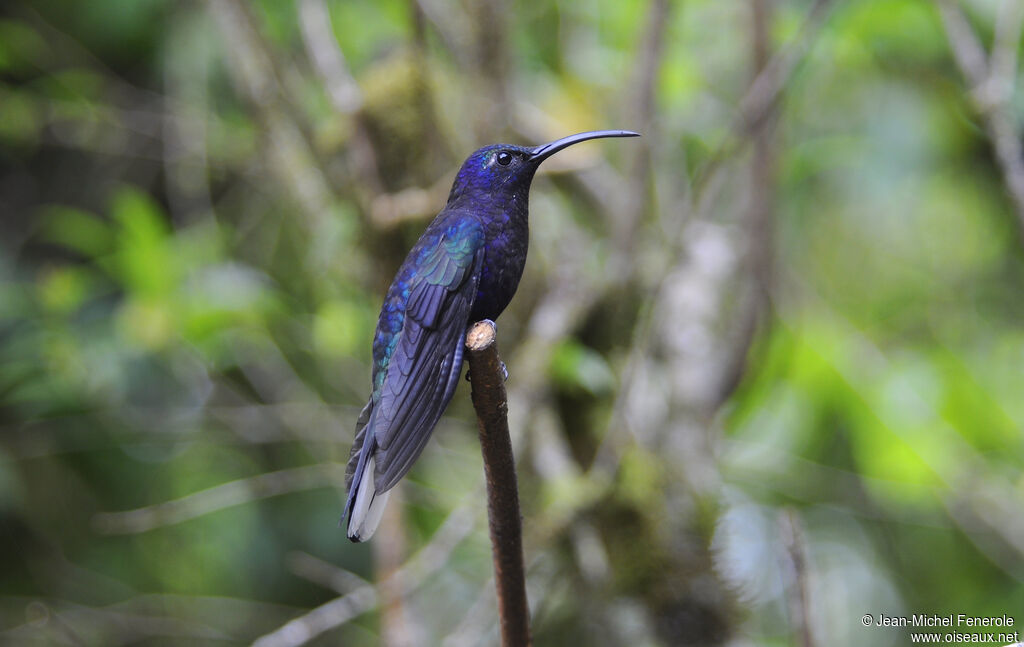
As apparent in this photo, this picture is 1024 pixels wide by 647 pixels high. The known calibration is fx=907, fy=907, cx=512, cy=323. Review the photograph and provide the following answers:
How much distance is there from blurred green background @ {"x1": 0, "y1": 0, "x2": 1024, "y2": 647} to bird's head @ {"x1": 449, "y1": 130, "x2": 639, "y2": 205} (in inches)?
43.2

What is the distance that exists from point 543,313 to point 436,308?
2.00 metres

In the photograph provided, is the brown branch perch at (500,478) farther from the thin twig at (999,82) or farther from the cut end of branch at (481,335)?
the thin twig at (999,82)

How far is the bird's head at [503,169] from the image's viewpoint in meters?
1.64

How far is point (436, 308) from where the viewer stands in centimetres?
149

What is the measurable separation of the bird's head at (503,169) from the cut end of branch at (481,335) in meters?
0.28

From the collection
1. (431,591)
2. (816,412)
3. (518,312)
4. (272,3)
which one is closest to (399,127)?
(518,312)

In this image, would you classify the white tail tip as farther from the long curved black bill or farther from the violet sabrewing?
the long curved black bill

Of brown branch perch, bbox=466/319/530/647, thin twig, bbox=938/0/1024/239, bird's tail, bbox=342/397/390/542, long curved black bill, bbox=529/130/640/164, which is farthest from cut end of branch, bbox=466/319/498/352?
thin twig, bbox=938/0/1024/239

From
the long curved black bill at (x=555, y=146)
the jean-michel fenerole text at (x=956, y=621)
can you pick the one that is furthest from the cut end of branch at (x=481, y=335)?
the jean-michel fenerole text at (x=956, y=621)

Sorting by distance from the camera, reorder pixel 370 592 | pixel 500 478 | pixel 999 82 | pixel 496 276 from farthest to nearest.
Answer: pixel 999 82
pixel 370 592
pixel 496 276
pixel 500 478

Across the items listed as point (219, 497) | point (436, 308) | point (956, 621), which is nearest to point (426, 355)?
point (436, 308)

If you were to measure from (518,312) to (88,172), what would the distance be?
8.83 ft

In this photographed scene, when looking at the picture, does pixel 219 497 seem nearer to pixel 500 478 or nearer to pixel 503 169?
pixel 503 169

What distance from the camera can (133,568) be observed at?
448 cm
